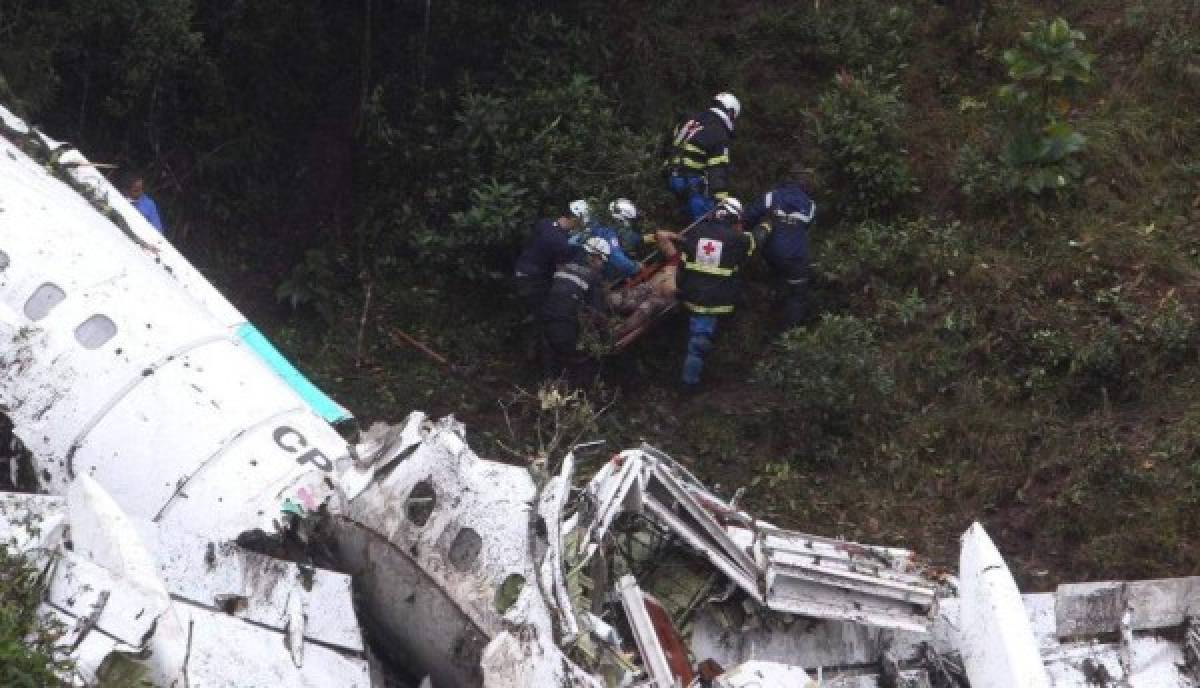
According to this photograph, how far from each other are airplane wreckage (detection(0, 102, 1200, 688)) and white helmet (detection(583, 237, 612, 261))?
2.93m

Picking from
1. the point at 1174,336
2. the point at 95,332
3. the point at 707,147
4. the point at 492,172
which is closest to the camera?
the point at 95,332

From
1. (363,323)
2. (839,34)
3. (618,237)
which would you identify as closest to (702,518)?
(618,237)

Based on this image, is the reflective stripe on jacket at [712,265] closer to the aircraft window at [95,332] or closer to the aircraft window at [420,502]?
the aircraft window at [420,502]

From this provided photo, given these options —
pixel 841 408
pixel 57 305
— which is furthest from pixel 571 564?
pixel 841 408

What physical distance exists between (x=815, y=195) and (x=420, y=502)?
6.32m

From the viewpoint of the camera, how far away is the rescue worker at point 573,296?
1177cm

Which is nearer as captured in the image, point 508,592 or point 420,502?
point 508,592

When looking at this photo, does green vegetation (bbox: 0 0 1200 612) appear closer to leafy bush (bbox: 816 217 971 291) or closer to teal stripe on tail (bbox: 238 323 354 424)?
leafy bush (bbox: 816 217 971 291)

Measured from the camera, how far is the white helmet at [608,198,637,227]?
12.2 metres

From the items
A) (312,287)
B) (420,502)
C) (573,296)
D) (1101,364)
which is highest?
(1101,364)

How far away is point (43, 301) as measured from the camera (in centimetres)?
879

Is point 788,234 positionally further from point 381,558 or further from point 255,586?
point 255,586

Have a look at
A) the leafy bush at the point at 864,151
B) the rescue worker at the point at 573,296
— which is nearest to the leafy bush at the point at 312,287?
the rescue worker at the point at 573,296

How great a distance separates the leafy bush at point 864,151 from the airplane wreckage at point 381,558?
4.74 meters
